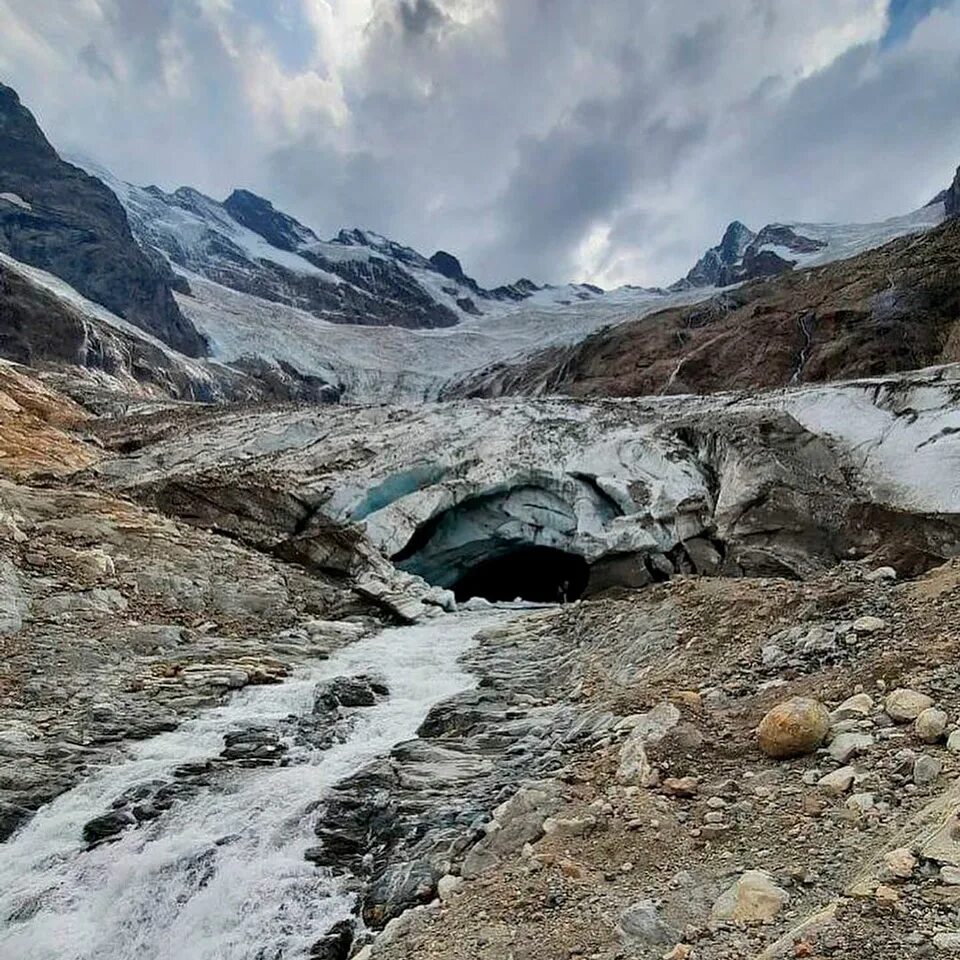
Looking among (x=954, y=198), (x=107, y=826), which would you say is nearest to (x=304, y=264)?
(x=954, y=198)

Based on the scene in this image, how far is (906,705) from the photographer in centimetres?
521

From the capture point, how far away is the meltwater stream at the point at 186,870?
18.2 feet

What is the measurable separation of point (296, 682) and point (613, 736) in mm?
5493

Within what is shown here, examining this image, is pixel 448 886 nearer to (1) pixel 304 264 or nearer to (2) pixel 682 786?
(2) pixel 682 786

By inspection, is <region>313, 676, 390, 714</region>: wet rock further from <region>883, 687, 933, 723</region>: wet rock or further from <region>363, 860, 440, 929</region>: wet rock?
<region>883, 687, 933, 723</region>: wet rock

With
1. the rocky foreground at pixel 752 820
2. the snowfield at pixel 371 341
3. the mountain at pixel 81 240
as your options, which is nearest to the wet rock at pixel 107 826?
the rocky foreground at pixel 752 820

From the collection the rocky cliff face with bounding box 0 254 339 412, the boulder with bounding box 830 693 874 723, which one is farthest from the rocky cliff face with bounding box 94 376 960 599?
the rocky cliff face with bounding box 0 254 339 412

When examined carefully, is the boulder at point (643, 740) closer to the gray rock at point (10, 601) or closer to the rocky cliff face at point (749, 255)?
the gray rock at point (10, 601)

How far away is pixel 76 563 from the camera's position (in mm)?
12797

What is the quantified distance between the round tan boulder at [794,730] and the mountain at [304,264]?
121m

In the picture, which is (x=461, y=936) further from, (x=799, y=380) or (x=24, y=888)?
(x=799, y=380)

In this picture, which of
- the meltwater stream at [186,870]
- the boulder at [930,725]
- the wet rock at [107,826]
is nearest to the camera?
the boulder at [930,725]

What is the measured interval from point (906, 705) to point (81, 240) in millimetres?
106827

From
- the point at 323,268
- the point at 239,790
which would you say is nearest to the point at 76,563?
the point at 239,790
